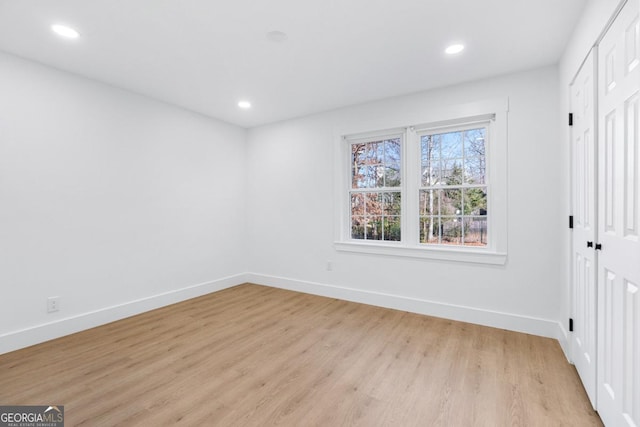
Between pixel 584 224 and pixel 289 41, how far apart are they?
2606 millimetres

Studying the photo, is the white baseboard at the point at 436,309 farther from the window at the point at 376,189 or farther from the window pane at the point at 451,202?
the window pane at the point at 451,202

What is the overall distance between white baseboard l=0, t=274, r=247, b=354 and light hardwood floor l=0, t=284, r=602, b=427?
0.30 feet

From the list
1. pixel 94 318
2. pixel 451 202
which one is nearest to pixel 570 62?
pixel 451 202

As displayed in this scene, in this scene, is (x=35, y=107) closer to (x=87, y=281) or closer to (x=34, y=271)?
(x=34, y=271)

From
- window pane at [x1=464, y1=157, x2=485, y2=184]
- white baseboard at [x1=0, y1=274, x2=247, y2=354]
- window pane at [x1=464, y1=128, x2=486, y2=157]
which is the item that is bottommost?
white baseboard at [x1=0, y1=274, x2=247, y2=354]

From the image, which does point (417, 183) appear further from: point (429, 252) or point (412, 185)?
point (429, 252)

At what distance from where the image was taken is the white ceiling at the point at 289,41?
6.75 feet

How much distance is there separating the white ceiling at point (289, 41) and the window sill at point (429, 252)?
6.12 ft

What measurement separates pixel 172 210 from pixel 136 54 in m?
1.92

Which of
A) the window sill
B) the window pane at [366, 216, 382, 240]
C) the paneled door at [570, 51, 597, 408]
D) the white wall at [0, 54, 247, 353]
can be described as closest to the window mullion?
the window sill

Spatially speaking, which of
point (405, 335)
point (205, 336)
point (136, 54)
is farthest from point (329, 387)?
point (136, 54)

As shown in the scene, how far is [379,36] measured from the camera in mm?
2383

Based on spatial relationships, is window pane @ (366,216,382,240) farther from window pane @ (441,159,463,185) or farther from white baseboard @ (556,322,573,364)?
white baseboard @ (556,322,573,364)

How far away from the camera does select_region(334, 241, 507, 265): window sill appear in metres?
3.09
